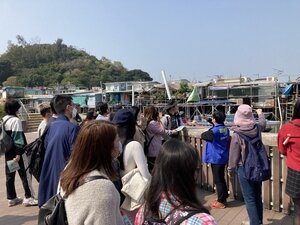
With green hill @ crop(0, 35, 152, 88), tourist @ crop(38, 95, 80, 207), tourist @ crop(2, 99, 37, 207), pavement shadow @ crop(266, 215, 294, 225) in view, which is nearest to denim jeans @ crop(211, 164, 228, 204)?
pavement shadow @ crop(266, 215, 294, 225)

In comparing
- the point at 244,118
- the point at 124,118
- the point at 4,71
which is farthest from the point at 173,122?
the point at 4,71

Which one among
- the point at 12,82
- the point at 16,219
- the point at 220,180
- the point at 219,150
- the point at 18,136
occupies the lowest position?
the point at 16,219

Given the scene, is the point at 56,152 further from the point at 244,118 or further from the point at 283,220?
the point at 283,220

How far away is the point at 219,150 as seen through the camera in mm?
4910

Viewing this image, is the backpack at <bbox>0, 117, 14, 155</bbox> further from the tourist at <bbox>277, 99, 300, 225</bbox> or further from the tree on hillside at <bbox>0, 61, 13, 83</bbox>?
the tree on hillside at <bbox>0, 61, 13, 83</bbox>

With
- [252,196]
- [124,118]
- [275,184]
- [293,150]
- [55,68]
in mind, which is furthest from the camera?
[55,68]

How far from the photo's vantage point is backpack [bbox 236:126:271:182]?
3.78 metres

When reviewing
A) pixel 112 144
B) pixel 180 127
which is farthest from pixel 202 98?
pixel 112 144

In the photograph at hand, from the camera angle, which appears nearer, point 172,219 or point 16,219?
point 172,219

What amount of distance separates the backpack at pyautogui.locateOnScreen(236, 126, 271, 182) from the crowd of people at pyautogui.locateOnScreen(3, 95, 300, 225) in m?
0.04

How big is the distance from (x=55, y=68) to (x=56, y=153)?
110m

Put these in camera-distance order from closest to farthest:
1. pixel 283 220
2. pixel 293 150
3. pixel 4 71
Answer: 1. pixel 293 150
2. pixel 283 220
3. pixel 4 71

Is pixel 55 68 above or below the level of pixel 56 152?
above

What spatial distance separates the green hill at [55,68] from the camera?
98000mm
